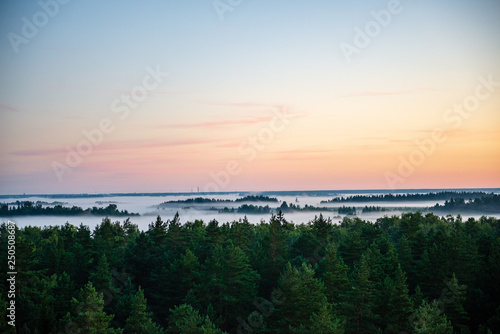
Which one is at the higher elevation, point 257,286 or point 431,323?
point 257,286

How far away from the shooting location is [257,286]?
4825 cm

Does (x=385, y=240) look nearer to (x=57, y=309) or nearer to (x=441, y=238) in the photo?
(x=441, y=238)

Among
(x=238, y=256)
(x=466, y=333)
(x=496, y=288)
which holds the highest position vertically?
(x=238, y=256)

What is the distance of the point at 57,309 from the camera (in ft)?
150

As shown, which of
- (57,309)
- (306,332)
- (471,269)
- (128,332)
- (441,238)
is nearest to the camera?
(306,332)

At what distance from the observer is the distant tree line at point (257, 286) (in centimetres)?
3784

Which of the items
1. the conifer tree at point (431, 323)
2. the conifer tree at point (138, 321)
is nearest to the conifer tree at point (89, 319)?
the conifer tree at point (138, 321)

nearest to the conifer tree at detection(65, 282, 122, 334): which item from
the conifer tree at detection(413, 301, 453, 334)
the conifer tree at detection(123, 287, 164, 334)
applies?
the conifer tree at detection(123, 287, 164, 334)

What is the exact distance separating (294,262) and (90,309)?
88.8ft

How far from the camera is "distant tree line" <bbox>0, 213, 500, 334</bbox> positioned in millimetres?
37844

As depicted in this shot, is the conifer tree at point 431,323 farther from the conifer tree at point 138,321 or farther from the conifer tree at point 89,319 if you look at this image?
the conifer tree at point 89,319

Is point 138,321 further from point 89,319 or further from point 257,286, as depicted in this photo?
point 257,286

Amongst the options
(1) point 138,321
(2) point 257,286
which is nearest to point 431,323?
(2) point 257,286

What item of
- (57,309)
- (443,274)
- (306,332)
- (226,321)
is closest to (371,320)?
(306,332)
